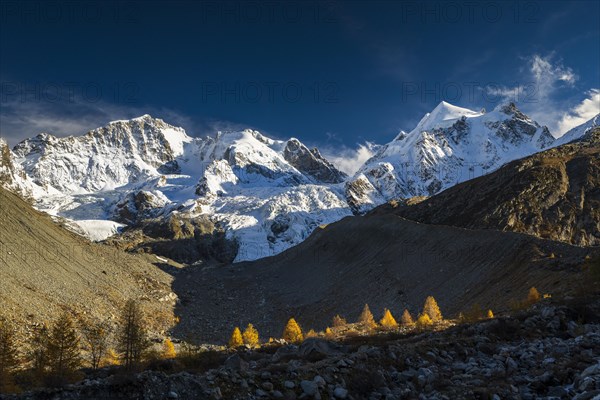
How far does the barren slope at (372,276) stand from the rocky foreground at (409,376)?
29979 mm

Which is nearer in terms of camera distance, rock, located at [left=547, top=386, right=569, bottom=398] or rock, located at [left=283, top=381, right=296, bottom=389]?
rock, located at [left=547, top=386, right=569, bottom=398]

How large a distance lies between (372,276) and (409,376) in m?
85.2

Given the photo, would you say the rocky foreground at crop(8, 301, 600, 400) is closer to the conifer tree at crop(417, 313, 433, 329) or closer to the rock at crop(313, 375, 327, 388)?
the rock at crop(313, 375, 327, 388)

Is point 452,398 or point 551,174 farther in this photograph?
point 551,174

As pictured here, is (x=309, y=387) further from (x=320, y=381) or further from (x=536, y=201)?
(x=536, y=201)

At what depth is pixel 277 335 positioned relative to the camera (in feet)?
302

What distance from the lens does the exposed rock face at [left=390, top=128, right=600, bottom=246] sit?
4156 inches

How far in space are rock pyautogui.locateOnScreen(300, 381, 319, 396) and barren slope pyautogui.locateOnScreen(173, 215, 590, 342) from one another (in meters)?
38.7

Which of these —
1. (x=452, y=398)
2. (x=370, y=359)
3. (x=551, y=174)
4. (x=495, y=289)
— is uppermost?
(x=551, y=174)

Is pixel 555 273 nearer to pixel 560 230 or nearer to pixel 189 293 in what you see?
pixel 560 230

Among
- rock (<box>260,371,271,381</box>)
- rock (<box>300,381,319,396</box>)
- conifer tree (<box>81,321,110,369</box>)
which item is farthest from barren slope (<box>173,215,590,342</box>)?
rock (<box>260,371,271,381</box>)

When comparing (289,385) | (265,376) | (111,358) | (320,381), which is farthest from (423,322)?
(289,385)

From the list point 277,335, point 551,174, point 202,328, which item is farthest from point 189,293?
point 551,174

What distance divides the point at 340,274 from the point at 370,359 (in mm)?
94276
